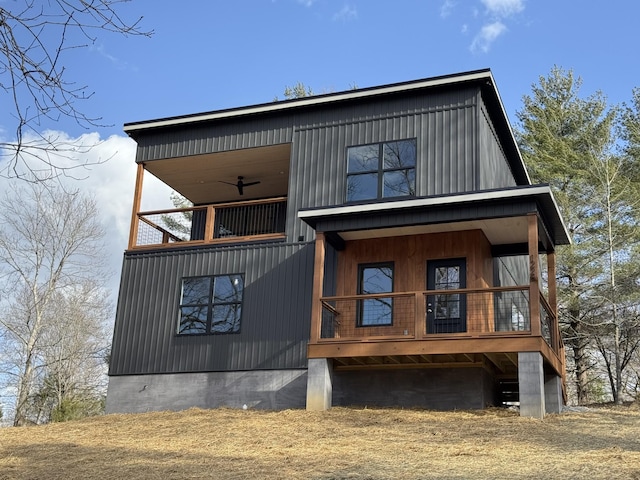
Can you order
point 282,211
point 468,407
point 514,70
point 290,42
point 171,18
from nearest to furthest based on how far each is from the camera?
point 171,18 → point 468,407 → point 290,42 → point 282,211 → point 514,70

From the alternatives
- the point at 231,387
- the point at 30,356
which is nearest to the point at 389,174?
the point at 231,387

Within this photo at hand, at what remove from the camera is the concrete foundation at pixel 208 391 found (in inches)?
714

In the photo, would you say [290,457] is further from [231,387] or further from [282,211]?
[282,211]

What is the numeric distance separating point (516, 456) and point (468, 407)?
5.60 m

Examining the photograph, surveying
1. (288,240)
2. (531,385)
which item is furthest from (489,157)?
(531,385)

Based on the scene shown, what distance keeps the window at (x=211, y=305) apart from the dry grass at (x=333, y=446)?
114 inches

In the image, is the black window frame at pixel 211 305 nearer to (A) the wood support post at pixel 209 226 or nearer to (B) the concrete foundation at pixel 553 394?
(A) the wood support post at pixel 209 226

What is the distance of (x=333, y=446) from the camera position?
12.5 m

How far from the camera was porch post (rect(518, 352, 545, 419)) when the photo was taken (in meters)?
15.0

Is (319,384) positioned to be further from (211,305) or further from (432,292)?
(211,305)

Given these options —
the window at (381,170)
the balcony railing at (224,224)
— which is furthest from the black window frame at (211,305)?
the window at (381,170)

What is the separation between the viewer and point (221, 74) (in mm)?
15883

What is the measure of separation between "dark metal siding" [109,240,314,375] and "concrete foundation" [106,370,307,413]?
20 cm

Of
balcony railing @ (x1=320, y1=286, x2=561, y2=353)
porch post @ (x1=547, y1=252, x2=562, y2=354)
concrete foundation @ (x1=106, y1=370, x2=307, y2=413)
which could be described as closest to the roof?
porch post @ (x1=547, y1=252, x2=562, y2=354)
